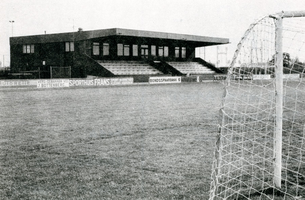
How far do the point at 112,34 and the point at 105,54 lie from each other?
5793 millimetres

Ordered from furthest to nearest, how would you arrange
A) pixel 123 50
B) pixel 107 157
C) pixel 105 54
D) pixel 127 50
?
pixel 127 50 < pixel 123 50 < pixel 105 54 < pixel 107 157

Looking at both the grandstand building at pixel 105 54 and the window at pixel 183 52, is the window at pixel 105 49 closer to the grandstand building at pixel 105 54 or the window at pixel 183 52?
the grandstand building at pixel 105 54

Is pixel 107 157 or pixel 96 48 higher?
pixel 96 48

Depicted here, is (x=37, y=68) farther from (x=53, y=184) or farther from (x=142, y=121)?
(x=53, y=184)

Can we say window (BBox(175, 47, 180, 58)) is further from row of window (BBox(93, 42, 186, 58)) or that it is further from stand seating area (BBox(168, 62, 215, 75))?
stand seating area (BBox(168, 62, 215, 75))

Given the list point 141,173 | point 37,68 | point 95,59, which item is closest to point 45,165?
point 141,173

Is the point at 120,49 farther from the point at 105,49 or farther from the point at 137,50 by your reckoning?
the point at 137,50

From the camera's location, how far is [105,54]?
135 ft

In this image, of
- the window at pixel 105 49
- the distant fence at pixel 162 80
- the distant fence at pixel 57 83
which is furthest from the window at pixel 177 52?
the distant fence at pixel 57 83

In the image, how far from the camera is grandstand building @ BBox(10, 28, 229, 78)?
38219mm

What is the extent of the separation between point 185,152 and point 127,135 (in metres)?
2.11

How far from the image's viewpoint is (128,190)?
14.3 ft

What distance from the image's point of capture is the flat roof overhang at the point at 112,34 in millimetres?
36531

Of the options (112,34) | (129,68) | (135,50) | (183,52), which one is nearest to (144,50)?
(135,50)
